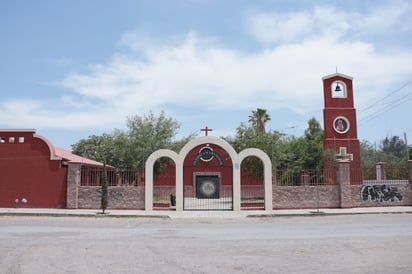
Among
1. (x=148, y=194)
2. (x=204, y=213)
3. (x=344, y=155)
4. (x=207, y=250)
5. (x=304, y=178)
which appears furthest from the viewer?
(x=344, y=155)

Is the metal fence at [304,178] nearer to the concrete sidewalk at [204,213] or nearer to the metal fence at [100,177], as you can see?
the concrete sidewalk at [204,213]

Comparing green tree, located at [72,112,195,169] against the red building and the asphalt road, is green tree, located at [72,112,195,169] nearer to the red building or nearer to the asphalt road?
the red building

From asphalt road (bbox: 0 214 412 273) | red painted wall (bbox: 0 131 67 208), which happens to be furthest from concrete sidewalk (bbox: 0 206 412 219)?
asphalt road (bbox: 0 214 412 273)

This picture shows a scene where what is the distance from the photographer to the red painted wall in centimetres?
2453

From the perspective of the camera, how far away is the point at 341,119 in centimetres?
3531

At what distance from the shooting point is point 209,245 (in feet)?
36.0

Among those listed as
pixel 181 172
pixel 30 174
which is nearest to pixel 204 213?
pixel 181 172

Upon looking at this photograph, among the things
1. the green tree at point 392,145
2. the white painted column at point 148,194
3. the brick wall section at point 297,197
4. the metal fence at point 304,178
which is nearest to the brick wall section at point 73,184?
the white painted column at point 148,194

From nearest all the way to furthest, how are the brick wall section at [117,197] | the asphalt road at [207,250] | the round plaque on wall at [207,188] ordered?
the asphalt road at [207,250] → the brick wall section at [117,197] → the round plaque on wall at [207,188]

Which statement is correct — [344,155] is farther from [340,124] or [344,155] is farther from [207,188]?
[207,188]

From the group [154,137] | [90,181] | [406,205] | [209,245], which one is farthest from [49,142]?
[406,205]

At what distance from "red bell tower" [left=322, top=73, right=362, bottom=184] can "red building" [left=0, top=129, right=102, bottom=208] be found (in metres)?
21.8

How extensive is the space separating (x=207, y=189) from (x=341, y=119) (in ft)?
49.2

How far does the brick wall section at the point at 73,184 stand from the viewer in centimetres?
2381
